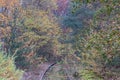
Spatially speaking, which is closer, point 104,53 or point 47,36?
point 104,53

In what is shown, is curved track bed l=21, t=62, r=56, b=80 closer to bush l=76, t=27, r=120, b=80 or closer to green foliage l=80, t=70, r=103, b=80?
bush l=76, t=27, r=120, b=80

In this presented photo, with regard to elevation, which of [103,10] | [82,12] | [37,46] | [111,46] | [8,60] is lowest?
[37,46]

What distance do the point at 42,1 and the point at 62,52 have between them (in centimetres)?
403

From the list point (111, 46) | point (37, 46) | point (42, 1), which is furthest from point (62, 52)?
point (111, 46)

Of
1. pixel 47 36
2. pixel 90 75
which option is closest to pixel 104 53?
pixel 90 75

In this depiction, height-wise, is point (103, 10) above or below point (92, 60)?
above

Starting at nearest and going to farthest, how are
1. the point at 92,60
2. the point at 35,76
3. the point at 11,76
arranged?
the point at 11,76, the point at 92,60, the point at 35,76

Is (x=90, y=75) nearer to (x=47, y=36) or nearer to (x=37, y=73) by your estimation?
(x=37, y=73)

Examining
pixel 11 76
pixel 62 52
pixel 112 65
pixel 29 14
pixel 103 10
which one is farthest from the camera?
pixel 62 52

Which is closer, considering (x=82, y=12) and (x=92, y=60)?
(x=92, y=60)

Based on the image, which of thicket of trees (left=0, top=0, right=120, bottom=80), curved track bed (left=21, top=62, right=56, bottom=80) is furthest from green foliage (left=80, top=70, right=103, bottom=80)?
curved track bed (left=21, top=62, right=56, bottom=80)

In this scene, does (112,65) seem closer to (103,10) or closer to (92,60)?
(92,60)

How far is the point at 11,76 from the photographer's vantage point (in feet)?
24.5

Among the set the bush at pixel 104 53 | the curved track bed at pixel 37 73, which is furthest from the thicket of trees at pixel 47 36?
the curved track bed at pixel 37 73
